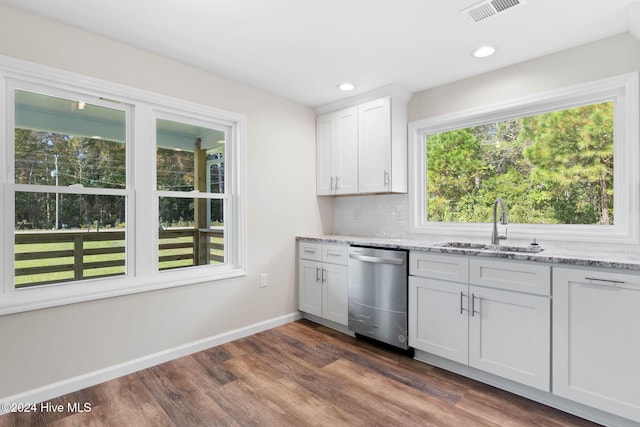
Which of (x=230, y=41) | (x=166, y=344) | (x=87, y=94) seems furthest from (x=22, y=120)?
(x=166, y=344)

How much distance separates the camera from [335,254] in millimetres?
3301

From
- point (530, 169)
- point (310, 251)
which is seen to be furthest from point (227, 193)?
point (530, 169)

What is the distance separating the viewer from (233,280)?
10.3ft

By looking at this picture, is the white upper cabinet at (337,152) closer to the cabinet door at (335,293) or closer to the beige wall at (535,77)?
the beige wall at (535,77)

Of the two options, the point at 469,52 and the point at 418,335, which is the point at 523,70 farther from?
the point at 418,335

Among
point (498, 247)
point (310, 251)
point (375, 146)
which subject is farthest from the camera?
point (310, 251)

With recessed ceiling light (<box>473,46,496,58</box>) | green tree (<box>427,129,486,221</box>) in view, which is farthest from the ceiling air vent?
green tree (<box>427,129,486,221</box>)

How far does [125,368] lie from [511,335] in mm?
2698

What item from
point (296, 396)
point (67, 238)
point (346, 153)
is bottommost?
point (296, 396)

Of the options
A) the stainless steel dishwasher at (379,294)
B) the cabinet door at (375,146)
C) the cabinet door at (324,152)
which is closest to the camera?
the stainless steel dishwasher at (379,294)

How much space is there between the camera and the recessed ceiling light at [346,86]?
3.21 metres

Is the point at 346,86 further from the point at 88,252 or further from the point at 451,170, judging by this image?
the point at 88,252

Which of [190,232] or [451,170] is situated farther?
[451,170]

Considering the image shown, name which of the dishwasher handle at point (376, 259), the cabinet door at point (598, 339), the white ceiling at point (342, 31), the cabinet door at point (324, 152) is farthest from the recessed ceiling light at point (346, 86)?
the cabinet door at point (598, 339)
